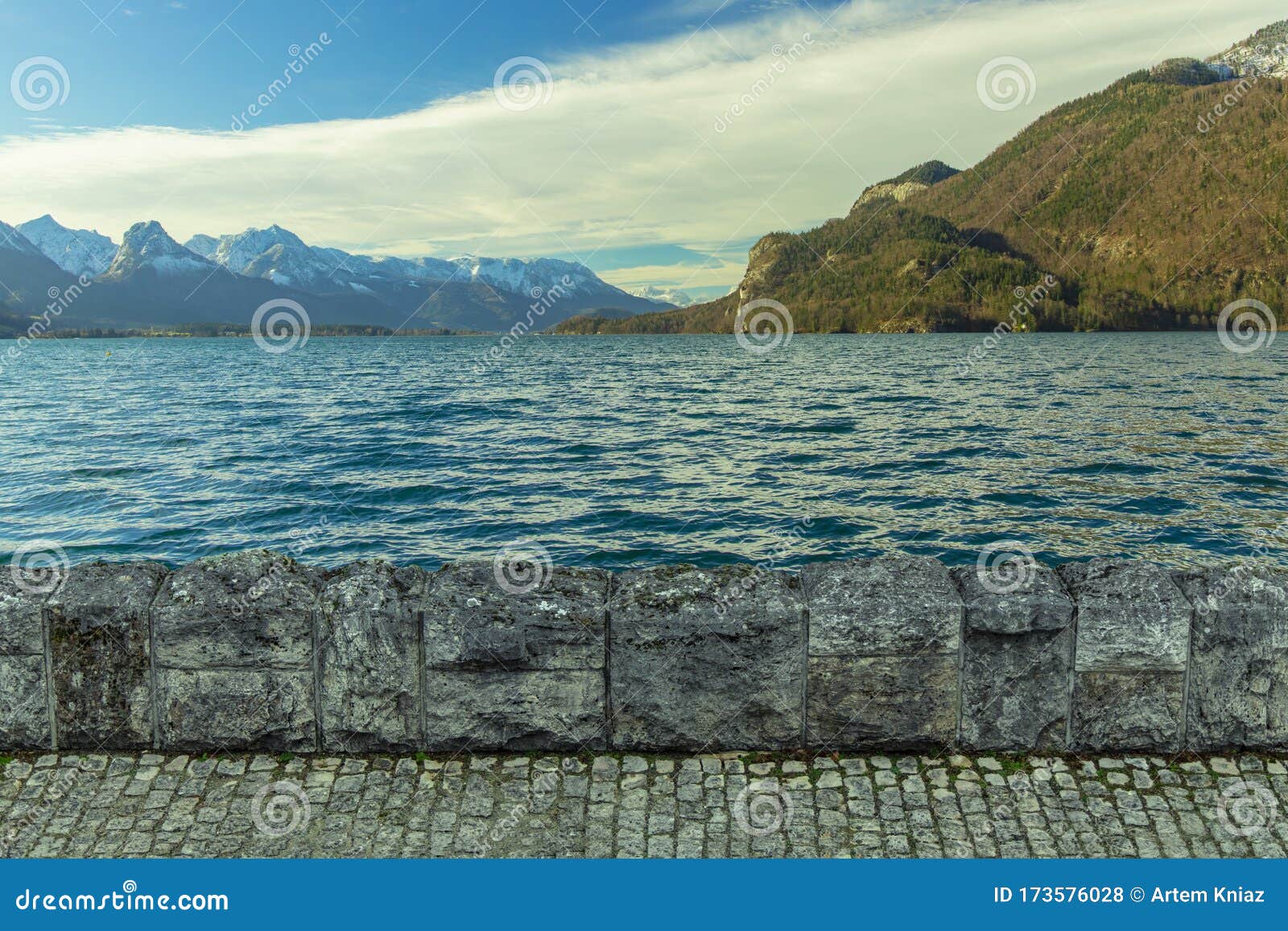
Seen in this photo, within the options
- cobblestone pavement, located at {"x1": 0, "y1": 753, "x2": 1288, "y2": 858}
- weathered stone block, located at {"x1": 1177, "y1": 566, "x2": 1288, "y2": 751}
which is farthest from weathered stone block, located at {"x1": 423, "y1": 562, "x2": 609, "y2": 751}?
weathered stone block, located at {"x1": 1177, "y1": 566, "x2": 1288, "y2": 751}

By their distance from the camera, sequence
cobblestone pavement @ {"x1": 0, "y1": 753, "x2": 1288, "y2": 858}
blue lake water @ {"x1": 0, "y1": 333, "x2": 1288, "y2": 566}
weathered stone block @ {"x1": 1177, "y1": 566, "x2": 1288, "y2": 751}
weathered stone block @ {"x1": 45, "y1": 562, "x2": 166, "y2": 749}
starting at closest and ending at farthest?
1. cobblestone pavement @ {"x1": 0, "y1": 753, "x2": 1288, "y2": 858}
2. weathered stone block @ {"x1": 1177, "y1": 566, "x2": 1288, "y2": 751}
3. weathered stone block @ {"x1": 45, "y1": 562, "x2": 166, "y2": 749}
4. blue lake water @ {"x1": 0, "y1": 333, "x2": 1288, "y2": 566}

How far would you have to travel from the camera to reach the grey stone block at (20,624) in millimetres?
5527

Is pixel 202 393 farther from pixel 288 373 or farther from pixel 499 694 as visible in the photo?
pixel 499 694

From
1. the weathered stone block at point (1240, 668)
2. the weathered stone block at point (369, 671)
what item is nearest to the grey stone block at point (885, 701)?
the weathered stone block at point (1240, 668)

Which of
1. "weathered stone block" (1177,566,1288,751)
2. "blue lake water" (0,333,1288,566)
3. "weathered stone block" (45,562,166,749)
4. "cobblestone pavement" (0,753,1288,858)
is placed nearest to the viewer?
"cobblestone pavement" (0,753,1288,858)

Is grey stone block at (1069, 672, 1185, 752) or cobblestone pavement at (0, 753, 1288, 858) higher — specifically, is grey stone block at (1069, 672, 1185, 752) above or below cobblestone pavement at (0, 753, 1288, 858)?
above

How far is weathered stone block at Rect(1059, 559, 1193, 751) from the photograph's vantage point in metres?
5.47

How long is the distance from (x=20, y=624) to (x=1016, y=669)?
6.35 metres

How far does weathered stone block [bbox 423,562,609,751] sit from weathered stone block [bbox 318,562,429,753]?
11 centimetres

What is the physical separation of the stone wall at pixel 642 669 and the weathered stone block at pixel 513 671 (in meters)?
0.01

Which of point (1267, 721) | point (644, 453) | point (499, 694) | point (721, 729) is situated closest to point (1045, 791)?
point (1267, 721)

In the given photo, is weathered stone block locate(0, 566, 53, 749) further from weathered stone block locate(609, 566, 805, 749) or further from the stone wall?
weathered stone block locate(609, 566, 805, 749)

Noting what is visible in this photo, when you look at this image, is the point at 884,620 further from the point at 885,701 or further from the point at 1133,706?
the point at 1133,706

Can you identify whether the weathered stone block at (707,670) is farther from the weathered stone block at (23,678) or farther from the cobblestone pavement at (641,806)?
the weathered stone block at (23,678)
